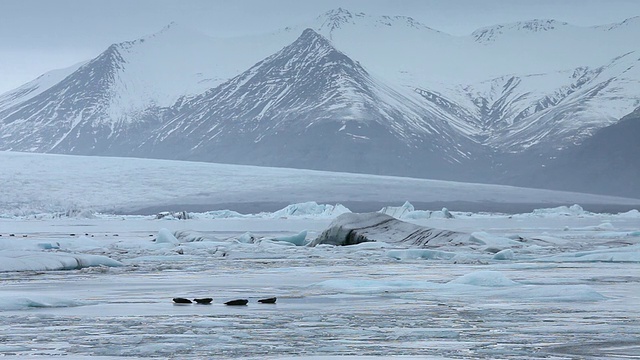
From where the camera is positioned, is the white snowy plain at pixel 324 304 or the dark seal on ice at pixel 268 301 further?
the dark seal on ice at pixel 268 301

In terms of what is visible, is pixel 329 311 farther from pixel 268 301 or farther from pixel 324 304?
pixel 268 301

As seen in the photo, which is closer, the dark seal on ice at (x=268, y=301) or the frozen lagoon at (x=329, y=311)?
the frozen lagoon at (x=329, y=311)

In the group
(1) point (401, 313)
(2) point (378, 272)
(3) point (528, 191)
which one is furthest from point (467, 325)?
(3) point (528, 191)

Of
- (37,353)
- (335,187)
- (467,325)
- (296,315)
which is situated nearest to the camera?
(37,353)

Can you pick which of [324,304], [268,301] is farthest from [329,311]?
[268,301]

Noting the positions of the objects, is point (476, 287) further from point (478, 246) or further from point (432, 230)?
point (432, 230)

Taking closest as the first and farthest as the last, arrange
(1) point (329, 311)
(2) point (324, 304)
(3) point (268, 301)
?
(1) point (329, 311) → (2) point (324, 304) → (3) point (268, 301)

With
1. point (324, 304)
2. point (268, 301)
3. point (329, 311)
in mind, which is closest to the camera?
point (329, 311)

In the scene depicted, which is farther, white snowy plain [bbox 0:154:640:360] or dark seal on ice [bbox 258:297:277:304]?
dark seal on ice [bbox 258:297:277:304]

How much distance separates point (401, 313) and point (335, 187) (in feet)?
198

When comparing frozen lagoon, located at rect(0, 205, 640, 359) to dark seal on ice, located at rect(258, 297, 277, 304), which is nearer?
frozen lagoon, located at rect(0, 205, 640, 359)

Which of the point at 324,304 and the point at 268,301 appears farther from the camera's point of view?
the point at 268,301

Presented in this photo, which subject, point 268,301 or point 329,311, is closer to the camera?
point 329,311

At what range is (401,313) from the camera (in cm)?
840
